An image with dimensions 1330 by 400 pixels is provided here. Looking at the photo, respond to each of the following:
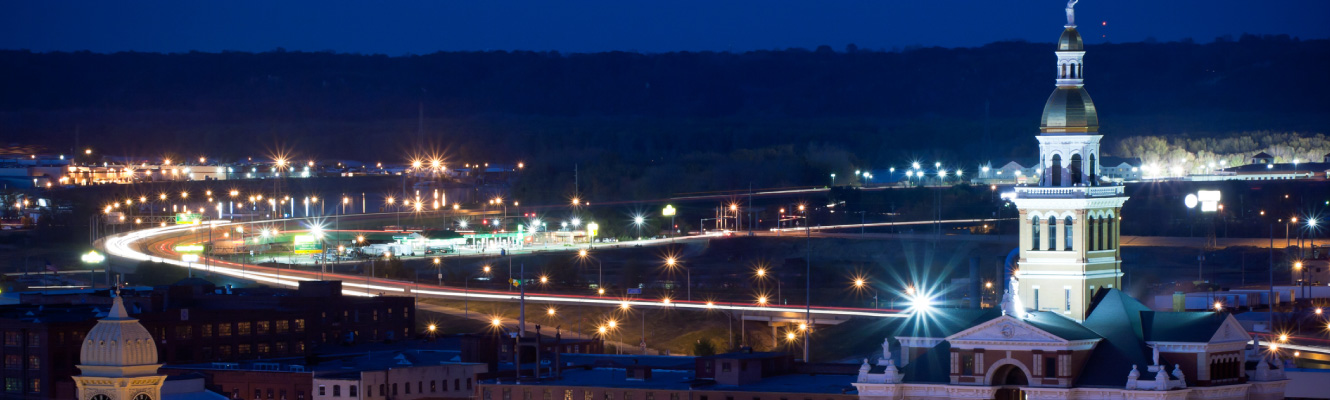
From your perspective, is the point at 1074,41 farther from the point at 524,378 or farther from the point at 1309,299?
the point at 1309,299

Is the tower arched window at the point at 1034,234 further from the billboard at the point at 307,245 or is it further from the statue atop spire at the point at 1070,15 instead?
the billboard at the point at 307,245

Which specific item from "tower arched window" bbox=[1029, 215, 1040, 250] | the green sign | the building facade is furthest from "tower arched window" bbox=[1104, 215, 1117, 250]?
the green sign

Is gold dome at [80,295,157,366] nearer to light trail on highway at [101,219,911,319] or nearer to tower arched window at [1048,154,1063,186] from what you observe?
tower arched window at [1048,154,1063,186]

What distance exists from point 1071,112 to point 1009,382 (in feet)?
24.2

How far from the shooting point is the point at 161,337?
9175 centimetres

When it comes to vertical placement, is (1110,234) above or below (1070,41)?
below

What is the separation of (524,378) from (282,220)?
106729 millimetres

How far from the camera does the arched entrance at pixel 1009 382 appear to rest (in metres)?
54.8

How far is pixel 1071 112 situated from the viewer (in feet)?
187

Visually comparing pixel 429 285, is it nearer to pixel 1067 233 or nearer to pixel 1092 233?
pixel 1067 233

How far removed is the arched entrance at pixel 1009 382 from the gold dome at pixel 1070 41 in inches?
339

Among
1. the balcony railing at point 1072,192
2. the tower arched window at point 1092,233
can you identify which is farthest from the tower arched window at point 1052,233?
the tower arched window at point 1092,233

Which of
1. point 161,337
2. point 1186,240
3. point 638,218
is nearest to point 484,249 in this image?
point 638,218

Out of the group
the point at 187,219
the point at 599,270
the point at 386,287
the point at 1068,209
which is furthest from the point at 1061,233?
the point at 187,219
